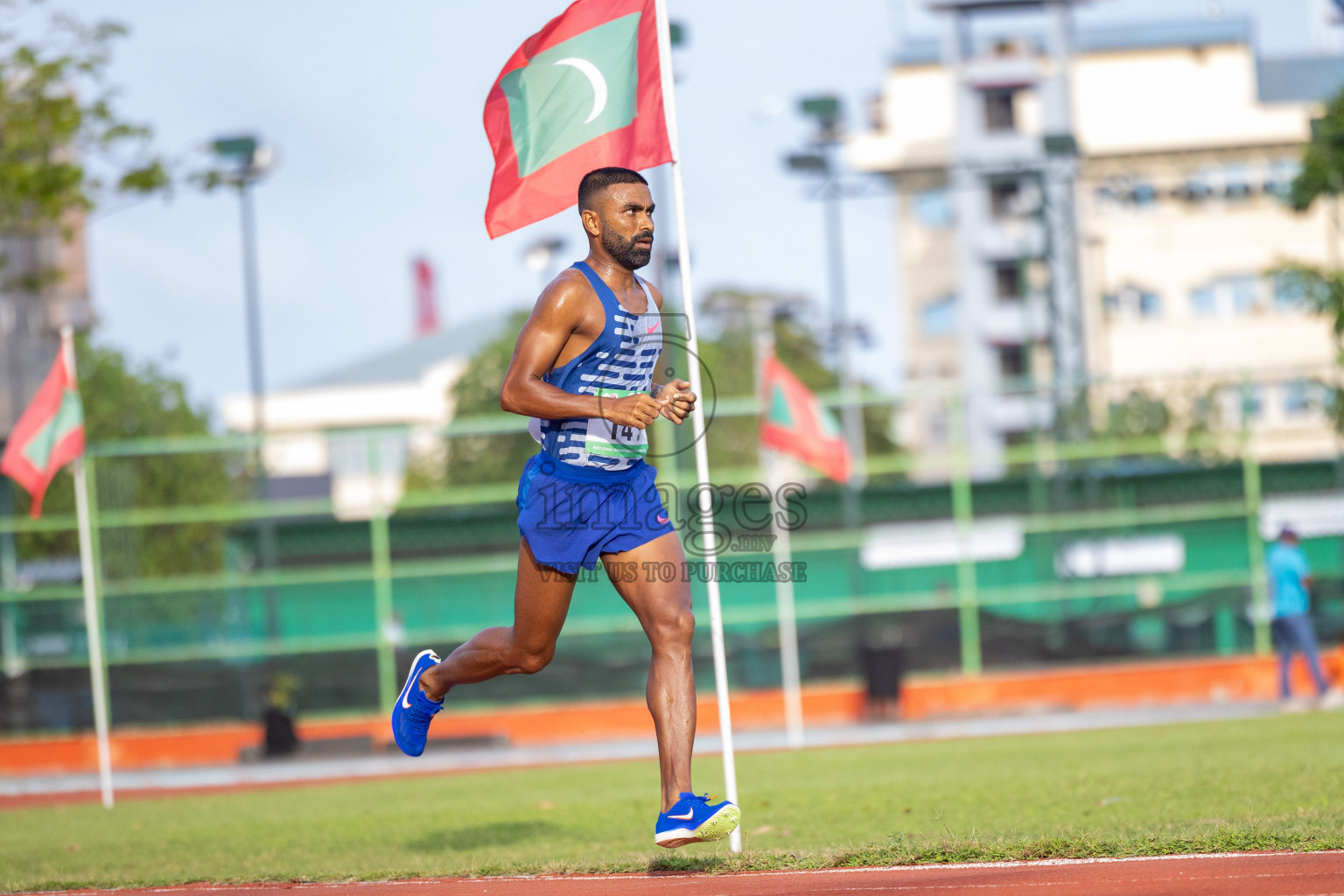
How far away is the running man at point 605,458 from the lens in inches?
218

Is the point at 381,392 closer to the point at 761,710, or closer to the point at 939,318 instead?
the point at 939,318

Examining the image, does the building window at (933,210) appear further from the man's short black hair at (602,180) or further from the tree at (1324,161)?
the man's short black hair at (602,180)

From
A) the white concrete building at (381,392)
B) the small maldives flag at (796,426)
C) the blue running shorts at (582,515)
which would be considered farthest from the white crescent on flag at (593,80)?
the white concrete building at (381,392)

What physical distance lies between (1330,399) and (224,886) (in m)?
16.9

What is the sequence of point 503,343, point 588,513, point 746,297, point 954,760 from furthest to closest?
point 746,297 < point 503,343 < point 954,760 < point 588,513

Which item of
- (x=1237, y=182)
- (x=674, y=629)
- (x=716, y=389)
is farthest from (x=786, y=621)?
(x=1237, y=182)

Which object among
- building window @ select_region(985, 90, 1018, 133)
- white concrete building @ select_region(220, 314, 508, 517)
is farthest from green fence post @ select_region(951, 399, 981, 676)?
white concrete building @ select_region(220, 314, 508, 517)

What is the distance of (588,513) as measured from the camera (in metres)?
5.69

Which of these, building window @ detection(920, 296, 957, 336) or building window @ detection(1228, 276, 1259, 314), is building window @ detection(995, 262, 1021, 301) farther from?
building window @ detection(1228, 276, 1259, 314)

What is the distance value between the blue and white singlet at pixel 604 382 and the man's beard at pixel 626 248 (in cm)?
12

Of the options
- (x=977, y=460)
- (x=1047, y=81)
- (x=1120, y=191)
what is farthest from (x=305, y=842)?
(x=1047, y=81)

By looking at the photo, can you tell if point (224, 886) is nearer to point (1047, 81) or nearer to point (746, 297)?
point (1047, 81)

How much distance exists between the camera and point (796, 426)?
626 inches

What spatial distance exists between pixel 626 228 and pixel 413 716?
2.27 meters
